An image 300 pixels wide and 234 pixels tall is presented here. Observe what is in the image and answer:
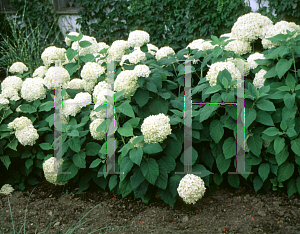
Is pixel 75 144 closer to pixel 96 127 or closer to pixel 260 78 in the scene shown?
pixel 96 127

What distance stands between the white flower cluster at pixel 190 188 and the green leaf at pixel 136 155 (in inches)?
14.0

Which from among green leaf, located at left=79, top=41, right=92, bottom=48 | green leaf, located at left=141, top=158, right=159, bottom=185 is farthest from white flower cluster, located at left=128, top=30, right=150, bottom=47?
green leaf, located at left=141, top=158, right=159, bottom=185

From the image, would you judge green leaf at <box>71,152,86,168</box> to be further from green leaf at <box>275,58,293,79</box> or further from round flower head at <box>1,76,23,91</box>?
green leaf at <box>275,58,293,79</box>

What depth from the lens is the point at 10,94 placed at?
9.48ft

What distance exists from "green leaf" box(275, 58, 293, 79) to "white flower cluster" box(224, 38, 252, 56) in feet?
1.74

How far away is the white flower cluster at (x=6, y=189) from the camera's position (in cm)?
271

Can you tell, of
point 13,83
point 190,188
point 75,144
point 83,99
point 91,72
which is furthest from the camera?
point 13,83

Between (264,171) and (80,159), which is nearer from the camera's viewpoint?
(264,171)

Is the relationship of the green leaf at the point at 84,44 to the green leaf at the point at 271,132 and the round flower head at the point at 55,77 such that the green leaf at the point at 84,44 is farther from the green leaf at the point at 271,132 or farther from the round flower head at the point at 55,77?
the green leaf at the point at 271,132

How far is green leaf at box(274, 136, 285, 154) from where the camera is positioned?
204 cm

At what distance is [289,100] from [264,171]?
0.57 meters

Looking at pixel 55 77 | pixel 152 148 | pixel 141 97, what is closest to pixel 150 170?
pixel 152 148

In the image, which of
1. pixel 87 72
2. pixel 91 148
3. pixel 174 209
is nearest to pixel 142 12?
pixel 87 72

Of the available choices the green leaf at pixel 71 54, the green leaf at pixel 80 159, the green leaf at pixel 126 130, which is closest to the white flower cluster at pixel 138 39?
the green leaf at pixel 71 54
